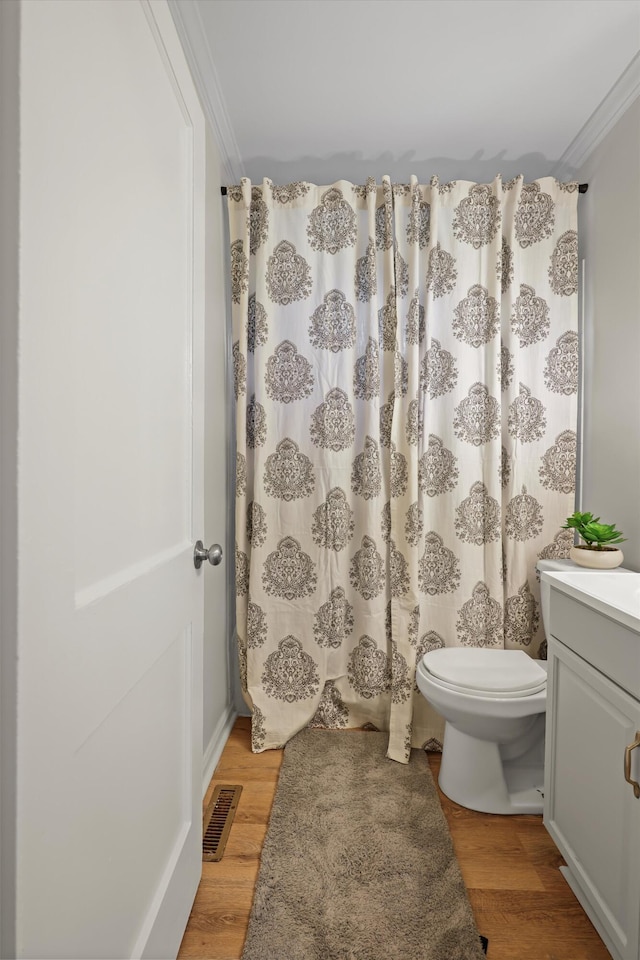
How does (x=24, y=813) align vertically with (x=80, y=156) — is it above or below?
below

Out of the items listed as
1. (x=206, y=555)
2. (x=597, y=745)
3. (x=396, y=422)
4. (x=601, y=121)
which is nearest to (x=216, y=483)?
(x=396, y=422)

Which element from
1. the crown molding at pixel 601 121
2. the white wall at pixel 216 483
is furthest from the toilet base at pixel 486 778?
the crown molding at pixel 601 121

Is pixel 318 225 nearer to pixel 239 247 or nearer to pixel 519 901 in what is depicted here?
pixel 239 247

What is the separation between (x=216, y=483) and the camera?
224cm

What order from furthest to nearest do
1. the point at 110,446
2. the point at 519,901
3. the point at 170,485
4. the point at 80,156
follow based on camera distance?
the point at 519,901, the point at 170,485, the point at 110,446, the point at 80,156

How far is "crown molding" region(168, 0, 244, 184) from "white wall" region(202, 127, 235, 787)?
64mm

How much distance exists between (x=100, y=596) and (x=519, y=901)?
57.6 inches

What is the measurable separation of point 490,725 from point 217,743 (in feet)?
3.52

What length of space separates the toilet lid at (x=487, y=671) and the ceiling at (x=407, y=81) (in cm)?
202

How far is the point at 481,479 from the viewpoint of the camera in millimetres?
2285

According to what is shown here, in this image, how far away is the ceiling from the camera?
5.27 ft

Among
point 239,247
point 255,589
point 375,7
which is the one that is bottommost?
point 255,589

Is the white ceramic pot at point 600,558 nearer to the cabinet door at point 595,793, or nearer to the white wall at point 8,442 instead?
the cabinet door at point 595,793

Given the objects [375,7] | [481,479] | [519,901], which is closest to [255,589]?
[481,479]
